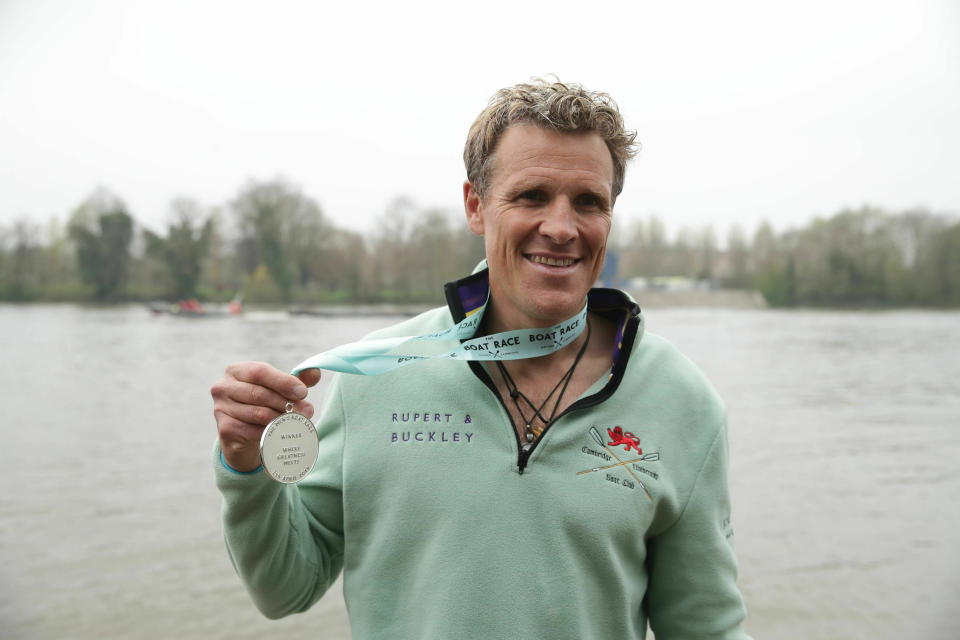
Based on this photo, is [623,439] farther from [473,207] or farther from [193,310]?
[193,310]

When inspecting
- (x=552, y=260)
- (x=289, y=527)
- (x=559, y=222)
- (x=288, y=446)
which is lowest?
(x=289, y=527)

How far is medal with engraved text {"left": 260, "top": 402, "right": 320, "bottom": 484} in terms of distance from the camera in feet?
5.66

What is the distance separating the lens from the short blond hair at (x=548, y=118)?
6.63 ft

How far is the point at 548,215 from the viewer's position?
2066 mm

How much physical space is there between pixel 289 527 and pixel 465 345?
0.68m

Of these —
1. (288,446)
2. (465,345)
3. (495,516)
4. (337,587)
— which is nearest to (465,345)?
(465,345)

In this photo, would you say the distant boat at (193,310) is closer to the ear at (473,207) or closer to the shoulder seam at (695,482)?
the ear at (473,207)

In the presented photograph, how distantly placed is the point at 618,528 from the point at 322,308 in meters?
76.4

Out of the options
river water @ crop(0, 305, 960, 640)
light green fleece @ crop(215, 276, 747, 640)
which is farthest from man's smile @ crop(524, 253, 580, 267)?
river water @ crop(0, 305, 960, 640)

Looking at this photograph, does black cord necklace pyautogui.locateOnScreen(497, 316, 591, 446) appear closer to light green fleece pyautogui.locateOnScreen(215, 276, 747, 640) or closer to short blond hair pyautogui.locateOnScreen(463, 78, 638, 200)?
light green fleece pyautogui.locateOnScreen(215, 276, 747, 640)

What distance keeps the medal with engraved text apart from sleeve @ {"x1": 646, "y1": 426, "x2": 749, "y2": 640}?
1.02 meters

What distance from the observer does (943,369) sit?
117 ft

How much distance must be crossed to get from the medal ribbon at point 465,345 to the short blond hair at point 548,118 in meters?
0.40

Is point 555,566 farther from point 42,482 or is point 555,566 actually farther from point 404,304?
point 404,304
